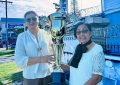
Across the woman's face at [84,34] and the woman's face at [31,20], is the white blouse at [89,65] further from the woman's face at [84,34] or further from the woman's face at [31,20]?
the woman's face at [31,20]

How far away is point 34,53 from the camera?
154 inches

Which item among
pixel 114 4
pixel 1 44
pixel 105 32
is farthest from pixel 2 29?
pixel 105 32

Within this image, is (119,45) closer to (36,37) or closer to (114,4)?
(36,37)

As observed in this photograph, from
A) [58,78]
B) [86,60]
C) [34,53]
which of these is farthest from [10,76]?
[86,60]

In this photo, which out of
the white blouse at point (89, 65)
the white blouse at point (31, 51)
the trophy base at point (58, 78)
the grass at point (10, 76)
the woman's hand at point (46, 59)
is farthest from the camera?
the grass at point (10, 76)

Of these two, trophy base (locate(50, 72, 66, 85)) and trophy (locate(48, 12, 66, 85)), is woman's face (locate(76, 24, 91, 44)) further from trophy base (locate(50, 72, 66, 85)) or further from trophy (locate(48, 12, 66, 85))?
trophy base (locate(50, 72, 66, 85))

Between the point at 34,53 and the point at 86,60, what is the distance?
78cm

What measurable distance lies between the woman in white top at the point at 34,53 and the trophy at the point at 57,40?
9 centimetres

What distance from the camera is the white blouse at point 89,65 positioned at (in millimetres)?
3324

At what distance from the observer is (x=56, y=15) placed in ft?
11.9

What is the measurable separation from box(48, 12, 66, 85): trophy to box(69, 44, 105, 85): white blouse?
0.22m

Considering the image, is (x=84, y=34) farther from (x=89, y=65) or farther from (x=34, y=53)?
(x=34, y=53)

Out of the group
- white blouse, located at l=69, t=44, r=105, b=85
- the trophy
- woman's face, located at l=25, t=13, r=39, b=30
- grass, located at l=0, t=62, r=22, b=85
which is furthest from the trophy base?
grass, located at l=0, t=62, r=22, b=85

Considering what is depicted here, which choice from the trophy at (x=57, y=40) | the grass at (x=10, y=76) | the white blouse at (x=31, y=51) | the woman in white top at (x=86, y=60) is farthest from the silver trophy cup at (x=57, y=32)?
the grass at (x=10, y=76)
